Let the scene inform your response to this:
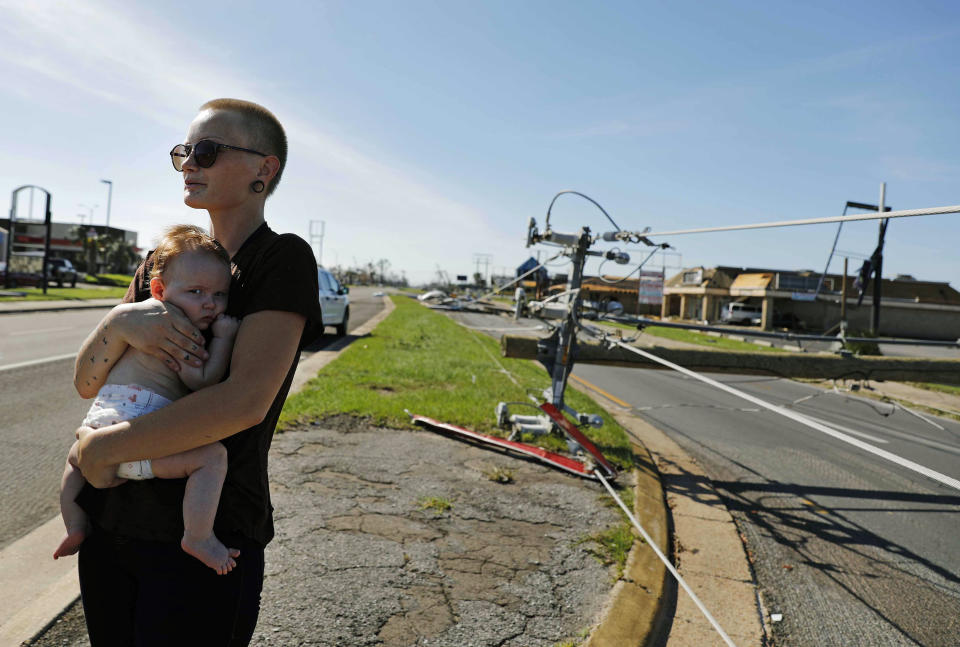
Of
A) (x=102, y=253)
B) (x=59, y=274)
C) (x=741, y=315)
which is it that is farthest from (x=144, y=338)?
(x=102, y=253)

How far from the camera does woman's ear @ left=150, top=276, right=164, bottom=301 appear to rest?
5.12 feet

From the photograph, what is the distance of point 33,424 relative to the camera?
20.9 ft

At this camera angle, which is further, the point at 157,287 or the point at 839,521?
the point at 839,521

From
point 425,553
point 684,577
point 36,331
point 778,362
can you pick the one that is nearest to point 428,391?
point 778,362

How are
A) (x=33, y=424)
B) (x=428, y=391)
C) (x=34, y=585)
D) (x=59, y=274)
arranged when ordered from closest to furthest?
1. (x=34, y=585)
2. (x=33, y=424)
3. (x=428, y=391)
4. (x=59, y=274)

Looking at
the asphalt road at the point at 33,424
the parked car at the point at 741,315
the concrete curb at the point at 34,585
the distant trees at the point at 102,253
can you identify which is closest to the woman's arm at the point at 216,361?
the concrete curb at the point at 34,585

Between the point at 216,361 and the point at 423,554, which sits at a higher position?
the point at 216,361

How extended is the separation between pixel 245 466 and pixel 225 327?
0.37 meters

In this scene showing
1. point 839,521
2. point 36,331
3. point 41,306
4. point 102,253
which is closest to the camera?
point 839,521

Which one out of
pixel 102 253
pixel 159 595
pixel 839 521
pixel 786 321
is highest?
pixel 102 253

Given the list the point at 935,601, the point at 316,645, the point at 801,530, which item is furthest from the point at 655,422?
the point at 316,645

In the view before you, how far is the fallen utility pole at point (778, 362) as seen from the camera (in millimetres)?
6617

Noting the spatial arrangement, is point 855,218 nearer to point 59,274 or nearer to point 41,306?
point 41,306

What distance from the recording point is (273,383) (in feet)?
4.83
